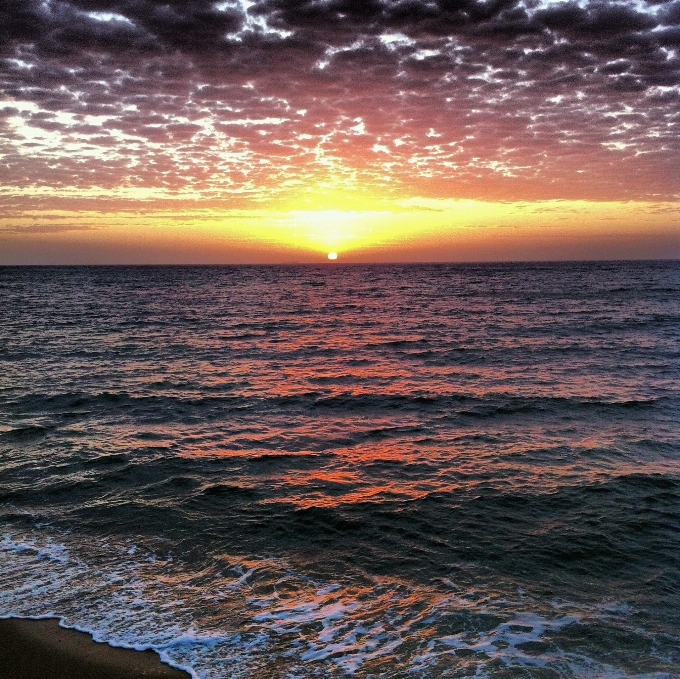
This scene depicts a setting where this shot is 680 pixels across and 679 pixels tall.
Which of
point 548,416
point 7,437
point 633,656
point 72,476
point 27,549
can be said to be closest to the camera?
point 633,656

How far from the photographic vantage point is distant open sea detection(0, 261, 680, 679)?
7133mm

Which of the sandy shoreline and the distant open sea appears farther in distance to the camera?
the distant open sea

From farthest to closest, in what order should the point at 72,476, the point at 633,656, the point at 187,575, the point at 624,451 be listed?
the point at 624,451 → the point at 72,476 → the point at 187,575 → the point at 633,656

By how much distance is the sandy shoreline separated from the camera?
21.2 ft

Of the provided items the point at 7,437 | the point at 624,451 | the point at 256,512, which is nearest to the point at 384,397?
the point at 624,451

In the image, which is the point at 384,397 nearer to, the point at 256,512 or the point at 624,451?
the point at 624,451

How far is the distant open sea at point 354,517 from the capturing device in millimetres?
7133

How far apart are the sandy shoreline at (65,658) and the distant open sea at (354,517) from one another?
19 centimetres

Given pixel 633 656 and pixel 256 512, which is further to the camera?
pixel 256 512

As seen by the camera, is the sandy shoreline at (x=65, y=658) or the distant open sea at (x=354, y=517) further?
the distant open sea at (x=354, y=517)

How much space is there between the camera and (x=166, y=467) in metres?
13.2

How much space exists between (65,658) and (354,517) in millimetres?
5281

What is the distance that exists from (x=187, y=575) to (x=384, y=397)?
12389mm

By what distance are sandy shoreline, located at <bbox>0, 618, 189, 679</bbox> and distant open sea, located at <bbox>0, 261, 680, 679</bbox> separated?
0.62ft
